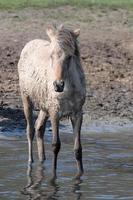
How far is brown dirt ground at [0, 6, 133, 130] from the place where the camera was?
15328 millimetres

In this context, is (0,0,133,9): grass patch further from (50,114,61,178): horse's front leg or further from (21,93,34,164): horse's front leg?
(50,114,61,178): horse's front leg

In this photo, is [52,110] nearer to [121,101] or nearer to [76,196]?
[76,196]

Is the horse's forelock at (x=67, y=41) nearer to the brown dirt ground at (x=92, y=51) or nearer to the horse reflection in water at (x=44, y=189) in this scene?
the horse reflection in water at (x=44, y=189)

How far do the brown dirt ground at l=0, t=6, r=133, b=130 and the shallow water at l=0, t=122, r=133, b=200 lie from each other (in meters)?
1.29

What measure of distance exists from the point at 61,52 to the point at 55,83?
48 centimetres

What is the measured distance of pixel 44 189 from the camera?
10.4m

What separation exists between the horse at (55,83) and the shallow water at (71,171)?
0.26m

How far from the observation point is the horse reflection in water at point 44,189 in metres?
10.1

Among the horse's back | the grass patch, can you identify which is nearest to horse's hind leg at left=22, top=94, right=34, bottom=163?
the horse's back

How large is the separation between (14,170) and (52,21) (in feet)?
29.4

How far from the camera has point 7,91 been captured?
15797 mm

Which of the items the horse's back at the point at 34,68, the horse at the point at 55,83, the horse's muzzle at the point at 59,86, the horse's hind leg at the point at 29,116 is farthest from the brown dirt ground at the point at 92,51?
the horse's muzzle at the point at 59,86

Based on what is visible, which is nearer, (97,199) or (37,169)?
(97,199)

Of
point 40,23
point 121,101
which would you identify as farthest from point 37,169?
point 40,23
